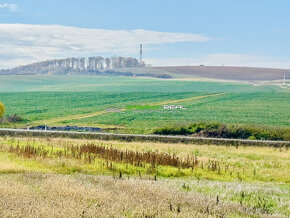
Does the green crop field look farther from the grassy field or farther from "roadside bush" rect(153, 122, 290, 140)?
the grassy field

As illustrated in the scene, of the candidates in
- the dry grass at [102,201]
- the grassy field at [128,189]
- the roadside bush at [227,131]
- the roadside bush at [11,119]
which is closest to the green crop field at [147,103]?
the roadside bush at [11,119]

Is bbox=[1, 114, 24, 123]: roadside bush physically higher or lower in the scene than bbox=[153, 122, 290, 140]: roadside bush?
lower

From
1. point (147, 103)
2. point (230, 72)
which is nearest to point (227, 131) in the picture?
point (147, 103)

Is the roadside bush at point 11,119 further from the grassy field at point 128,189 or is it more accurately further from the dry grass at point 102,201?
the dry grass at point 102,201

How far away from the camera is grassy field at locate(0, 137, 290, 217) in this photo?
44.1 feet

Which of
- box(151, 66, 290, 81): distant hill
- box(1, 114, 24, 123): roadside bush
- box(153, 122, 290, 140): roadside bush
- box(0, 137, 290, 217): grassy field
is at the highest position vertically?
box(151, 66, 290, 81): distant hill

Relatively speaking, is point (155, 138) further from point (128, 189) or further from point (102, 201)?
point (102, 201)

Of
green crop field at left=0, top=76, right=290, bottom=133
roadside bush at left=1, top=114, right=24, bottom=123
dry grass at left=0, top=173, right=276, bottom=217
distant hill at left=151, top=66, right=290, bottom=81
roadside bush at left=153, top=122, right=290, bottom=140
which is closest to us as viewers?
dry grass at left=0, top=173, right=276, bottom=217

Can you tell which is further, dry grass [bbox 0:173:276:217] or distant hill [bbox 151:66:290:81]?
distant hill [bbox 151:66:290:81]

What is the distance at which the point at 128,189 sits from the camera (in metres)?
16.3

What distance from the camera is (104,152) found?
29.0 metres

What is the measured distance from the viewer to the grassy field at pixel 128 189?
13.4 m

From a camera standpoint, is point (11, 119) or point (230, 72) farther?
point (230, 72)

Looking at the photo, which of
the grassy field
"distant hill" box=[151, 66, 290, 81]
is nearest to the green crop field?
"distant hill" box=[151, 66, 290, 81]
